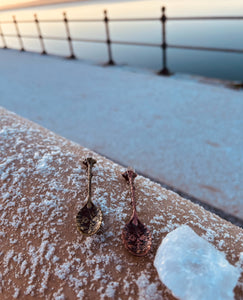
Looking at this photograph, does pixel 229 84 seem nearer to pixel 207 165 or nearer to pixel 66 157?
pixel 207 165

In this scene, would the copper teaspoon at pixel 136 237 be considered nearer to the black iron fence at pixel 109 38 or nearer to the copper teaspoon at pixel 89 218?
the copper teaspoon at pixel 89 218

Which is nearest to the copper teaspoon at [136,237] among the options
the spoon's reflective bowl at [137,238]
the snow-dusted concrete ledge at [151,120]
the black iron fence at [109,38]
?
the spoon's reflective bowl at [137,238]

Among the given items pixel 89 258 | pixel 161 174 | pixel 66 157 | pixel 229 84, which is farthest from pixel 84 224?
pixel 229 84

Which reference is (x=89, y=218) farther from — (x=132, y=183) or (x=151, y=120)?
(x=151, y=120)

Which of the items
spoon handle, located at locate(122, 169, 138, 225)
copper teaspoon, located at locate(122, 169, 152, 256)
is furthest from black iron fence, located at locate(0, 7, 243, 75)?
copper teaspoon, located at locate(122, 169, 152, 256)

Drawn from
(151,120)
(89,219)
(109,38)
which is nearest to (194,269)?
(89,219)
